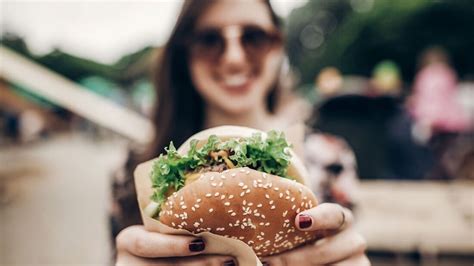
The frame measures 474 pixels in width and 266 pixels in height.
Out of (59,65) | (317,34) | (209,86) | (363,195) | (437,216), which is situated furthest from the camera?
(317,34)

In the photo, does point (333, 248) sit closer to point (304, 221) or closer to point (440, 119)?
point (304, 221)

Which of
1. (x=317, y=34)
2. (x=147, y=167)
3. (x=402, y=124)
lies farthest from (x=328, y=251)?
(x=317, y=34)

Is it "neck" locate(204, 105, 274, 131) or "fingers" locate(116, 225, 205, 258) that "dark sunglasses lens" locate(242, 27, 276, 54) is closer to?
"neck" locate(204, 105, 274, 131)

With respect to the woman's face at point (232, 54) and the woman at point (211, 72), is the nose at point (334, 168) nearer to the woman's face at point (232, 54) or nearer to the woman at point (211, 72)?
the woman at point (211, 72)

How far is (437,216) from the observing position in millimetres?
4273

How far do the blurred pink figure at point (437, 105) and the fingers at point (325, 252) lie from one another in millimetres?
6831

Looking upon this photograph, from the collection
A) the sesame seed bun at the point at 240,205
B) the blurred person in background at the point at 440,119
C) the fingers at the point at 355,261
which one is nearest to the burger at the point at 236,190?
the sesame seed bun at the point at 240,205

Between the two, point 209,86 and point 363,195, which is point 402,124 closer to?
point 363,195

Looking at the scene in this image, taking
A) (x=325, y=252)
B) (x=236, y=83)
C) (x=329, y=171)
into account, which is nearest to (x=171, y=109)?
(x=236, y=83)

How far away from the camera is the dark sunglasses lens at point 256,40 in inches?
89.3

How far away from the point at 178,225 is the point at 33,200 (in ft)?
11.0

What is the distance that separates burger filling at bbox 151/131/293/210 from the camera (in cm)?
143

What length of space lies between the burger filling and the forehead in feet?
3.18

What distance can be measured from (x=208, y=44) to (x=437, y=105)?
6.58m
